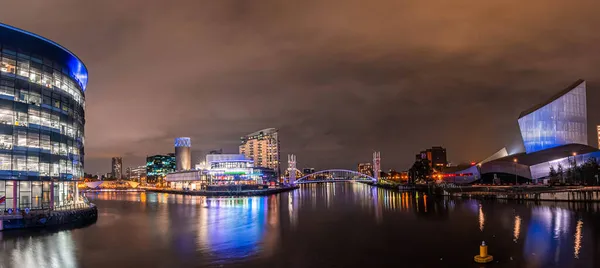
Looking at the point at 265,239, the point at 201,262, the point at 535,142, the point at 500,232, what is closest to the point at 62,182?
the point at 265,239

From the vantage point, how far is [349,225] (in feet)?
174

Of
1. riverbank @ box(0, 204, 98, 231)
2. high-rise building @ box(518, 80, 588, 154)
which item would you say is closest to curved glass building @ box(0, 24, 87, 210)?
riverbank @ box(0, 204, 98, 231)

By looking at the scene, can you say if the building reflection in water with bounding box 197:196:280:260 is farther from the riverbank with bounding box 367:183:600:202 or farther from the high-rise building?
the high-rise building

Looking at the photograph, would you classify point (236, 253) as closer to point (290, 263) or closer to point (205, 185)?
point (290, 263)

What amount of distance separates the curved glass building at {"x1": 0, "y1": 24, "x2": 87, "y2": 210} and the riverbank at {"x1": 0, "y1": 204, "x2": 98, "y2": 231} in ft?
9.30

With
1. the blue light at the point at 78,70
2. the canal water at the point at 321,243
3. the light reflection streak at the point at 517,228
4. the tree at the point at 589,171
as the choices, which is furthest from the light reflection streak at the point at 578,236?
the blue light at the point at 78,70

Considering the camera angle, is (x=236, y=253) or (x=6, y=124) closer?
(x=236, y=253)

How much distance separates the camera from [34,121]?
2019 inches

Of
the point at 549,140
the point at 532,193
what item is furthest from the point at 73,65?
the point at 549,140

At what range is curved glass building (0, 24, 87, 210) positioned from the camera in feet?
160

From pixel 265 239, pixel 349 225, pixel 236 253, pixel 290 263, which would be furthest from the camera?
pixel 349 225

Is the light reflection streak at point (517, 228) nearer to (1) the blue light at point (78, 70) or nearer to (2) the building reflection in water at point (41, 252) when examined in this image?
(2) the building reflection in water at point (41, 252)

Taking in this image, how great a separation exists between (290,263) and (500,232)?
23085mm

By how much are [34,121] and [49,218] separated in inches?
467
